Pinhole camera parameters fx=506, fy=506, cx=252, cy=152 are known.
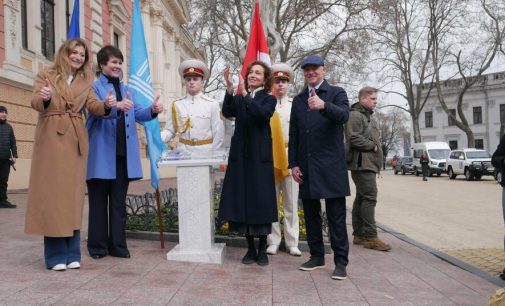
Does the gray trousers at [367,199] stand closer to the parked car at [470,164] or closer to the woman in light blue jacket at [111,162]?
the woman in light blue jacket at [111,162]

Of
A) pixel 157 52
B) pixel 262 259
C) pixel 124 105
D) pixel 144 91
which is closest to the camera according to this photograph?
pixel 124 105

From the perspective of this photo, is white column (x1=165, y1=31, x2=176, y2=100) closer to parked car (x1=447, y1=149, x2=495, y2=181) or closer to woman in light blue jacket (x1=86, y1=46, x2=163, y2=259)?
parked car (x1=447, y1=149, x2=495, y2=181)

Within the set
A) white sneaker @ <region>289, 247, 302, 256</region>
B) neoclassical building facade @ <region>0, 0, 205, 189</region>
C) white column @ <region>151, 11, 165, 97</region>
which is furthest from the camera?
white column @ <region>151, 11, 165, 97</region>

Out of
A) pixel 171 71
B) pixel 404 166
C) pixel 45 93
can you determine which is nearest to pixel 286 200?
pixel 45 93

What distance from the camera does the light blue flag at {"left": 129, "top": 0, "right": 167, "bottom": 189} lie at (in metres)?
6.14

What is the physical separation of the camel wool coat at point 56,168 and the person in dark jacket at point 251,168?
4.78ft

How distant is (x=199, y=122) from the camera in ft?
18.0

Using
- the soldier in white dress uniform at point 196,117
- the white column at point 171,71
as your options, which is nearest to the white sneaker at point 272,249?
the soldier in white dress uniform at point 196,117

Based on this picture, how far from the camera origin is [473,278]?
16.5 feet

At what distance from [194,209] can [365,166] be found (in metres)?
2.46

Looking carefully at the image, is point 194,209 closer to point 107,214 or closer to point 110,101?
point 107,214

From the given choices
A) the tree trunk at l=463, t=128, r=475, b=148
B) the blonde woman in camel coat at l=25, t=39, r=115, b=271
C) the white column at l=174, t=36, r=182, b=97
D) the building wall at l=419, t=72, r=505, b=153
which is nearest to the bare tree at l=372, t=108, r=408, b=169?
the building wall at l=419, t=72, r=505, b=153

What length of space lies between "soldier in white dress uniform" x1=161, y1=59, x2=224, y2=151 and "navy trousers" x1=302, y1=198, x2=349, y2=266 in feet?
4.09

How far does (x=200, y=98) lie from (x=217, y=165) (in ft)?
2.52
